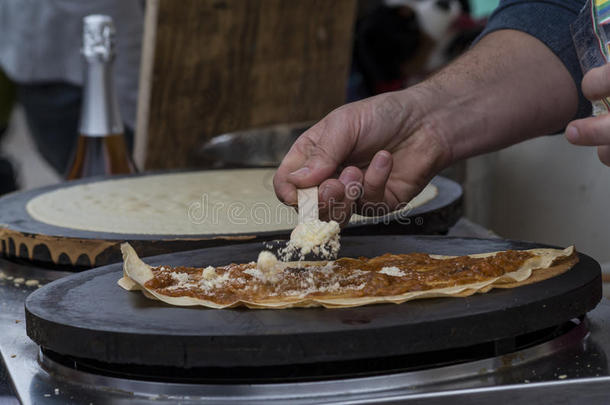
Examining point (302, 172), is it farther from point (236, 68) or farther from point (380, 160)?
point (236, 68)

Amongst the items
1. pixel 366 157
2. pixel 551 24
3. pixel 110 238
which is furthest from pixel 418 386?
pixel 551 24

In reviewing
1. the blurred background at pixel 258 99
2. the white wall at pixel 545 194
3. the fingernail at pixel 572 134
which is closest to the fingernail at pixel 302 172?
the fingernail at pixel 572 134

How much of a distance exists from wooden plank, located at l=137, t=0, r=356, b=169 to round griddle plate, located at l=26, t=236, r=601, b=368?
166cm

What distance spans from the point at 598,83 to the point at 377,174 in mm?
480

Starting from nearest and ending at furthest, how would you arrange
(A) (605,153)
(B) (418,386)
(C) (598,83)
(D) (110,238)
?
(B) (418,386), (C) (598,83), (A) (605,153), (D) (110,238)

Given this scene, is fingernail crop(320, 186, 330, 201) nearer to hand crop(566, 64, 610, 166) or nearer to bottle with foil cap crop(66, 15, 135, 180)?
hand crop(566, 64, 610, 166)

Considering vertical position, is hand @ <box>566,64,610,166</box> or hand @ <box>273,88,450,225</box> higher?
hand @ <box>566,64,610,166</box>

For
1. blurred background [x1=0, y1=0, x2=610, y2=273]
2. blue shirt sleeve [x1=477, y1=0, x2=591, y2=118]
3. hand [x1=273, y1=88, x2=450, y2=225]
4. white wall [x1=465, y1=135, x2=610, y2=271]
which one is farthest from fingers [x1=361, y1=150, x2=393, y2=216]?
white wall [x1=465, y1=135, x2=610, y2=271]

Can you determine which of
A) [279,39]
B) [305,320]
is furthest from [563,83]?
[279,39]

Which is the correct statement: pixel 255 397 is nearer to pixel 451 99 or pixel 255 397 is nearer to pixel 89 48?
pixel 451 99

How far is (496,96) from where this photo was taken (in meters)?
1.74

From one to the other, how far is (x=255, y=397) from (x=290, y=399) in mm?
49

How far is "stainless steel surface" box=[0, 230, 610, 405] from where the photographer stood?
3.44 ft

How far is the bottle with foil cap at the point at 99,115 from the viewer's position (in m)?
2.32
